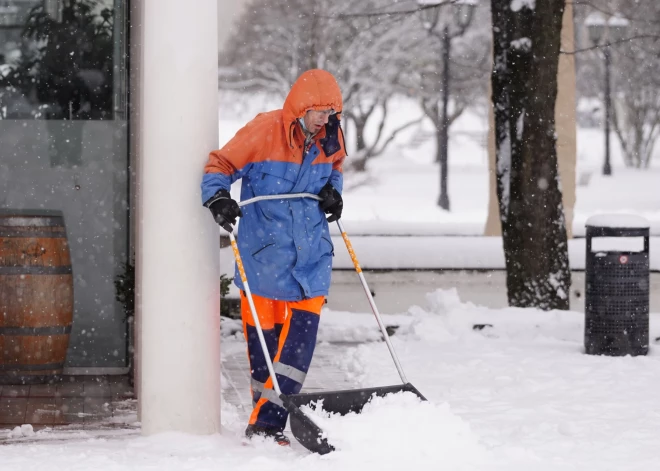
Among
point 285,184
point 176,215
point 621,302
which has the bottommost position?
point 621,302

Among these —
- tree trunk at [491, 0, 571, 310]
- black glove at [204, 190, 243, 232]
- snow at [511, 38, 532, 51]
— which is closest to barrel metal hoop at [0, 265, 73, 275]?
black glove at [204, 190, 243, 232]

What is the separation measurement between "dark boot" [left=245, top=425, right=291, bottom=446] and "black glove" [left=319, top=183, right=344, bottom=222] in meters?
1.06

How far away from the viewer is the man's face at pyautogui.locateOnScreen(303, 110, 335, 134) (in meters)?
5.20

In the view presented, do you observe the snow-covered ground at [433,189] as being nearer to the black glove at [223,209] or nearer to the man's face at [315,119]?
the man's face at [315,119]

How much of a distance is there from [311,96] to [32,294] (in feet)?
8.36

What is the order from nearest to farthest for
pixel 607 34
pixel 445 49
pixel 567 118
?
pixel 567 118
pixel 445 49
pixel 607 34

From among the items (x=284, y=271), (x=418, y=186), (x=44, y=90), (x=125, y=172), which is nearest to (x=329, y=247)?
(x=284, y=271)

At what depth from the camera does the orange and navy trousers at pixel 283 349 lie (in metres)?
5.29

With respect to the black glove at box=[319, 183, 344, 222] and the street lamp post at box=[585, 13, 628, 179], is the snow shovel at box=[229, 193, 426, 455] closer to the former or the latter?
the black glove at box=[319, 183, 344, 222]

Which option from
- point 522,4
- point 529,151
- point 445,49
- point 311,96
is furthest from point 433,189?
point 311,96

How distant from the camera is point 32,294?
6.73m

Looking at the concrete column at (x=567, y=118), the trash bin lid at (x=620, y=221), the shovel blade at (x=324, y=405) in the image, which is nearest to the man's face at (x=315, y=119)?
the shovel blade at (x=324, y=405)

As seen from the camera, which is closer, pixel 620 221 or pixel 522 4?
pixel 620 221

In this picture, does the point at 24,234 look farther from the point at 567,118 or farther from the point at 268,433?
the point at 567,118
